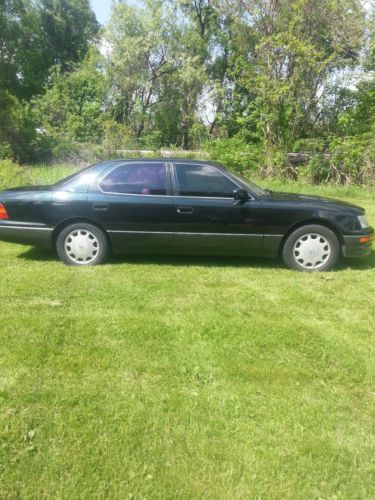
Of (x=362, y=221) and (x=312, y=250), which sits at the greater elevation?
(x=362, y=221)

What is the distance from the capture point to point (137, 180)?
16.0 feet

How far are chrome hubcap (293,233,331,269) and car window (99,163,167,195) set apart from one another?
6.25ft

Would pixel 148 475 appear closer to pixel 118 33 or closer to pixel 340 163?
pixel 340 163

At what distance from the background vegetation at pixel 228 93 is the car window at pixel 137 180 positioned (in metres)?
10.8

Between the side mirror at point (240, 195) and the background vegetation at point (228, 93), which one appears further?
the background vegetation at point (228, 93)

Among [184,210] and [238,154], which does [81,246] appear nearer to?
[184,210]

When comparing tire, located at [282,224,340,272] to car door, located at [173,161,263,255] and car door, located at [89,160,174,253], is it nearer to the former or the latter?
car door, located at [173,161,263,255]

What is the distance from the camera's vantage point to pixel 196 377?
8.57 ft

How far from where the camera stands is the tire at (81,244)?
15.9 ft

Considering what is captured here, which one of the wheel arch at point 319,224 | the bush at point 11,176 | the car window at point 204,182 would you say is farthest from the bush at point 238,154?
the wheel arch at point 319,224

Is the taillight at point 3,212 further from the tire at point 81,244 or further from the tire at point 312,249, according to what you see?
the tire at point 312,249

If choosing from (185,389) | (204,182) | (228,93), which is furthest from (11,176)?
(228,93)

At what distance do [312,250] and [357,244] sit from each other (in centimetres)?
57

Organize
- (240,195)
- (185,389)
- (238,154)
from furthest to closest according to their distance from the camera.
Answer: (238,154), (240,195), (185,389)
